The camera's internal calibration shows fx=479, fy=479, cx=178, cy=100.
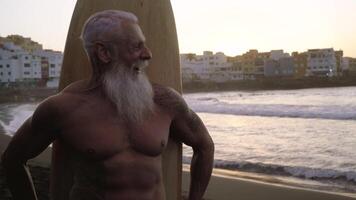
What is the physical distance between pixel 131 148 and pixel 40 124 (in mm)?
378

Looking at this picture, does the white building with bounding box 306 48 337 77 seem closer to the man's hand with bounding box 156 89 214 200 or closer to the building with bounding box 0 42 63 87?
the building with bounding box 0 42 63 87

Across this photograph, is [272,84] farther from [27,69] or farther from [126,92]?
[126,92]

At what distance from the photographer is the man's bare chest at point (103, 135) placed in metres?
1.92

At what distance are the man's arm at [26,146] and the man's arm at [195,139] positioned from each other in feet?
1.80

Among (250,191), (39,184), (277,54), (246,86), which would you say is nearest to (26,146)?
(39,184)

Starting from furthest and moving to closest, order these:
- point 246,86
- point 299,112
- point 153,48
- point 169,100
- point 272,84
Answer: point 246,86 → point 272,84 → point 299,112 → point 153,48 → point 169,100

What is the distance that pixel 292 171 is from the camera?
34.1 feet

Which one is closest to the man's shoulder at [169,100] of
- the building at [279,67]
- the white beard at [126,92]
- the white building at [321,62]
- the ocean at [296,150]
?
Result: the white beard at [126,92]

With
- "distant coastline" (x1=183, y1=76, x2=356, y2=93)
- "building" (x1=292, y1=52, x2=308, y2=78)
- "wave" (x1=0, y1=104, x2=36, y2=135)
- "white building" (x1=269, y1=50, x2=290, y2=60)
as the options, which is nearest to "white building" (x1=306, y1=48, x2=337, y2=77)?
"building" (x1=292, y1=52, x2=308, y2=78)

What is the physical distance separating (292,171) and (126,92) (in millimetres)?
8956

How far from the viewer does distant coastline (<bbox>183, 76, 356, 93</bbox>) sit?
88312mm

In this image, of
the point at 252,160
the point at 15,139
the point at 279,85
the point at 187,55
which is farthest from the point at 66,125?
the point at 187,55

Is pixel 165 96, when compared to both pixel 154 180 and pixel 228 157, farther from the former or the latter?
pixel 228 157

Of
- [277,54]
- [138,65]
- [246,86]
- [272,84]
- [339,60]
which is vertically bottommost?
[246,86]
